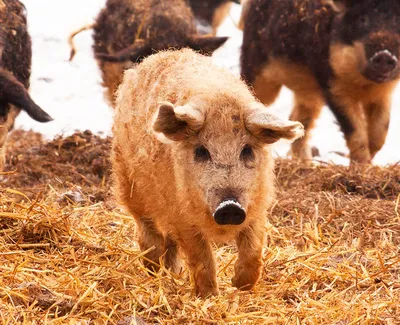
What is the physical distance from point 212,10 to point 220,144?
12.3 metres

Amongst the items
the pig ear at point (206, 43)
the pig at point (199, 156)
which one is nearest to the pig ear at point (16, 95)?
the pig at point (199, 156)

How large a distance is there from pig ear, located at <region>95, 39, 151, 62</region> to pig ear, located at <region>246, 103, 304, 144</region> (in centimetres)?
639

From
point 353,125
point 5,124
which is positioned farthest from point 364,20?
point 5,124

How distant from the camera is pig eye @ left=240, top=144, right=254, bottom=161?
5062 millimetres

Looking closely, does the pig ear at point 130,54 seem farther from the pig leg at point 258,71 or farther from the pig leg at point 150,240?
the pig leg at point 150,240

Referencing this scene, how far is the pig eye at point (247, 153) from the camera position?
5.06m

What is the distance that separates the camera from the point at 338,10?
36.2 feet

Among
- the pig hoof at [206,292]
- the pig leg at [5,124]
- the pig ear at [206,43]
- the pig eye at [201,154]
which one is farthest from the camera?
the pig ear at [206,43]

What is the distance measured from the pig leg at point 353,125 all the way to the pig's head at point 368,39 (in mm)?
383

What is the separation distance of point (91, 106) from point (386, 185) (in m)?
6.69

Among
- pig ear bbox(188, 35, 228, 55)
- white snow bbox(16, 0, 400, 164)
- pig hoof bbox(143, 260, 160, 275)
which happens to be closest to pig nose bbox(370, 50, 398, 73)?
white snow bbox(16, 0, 400, 164)

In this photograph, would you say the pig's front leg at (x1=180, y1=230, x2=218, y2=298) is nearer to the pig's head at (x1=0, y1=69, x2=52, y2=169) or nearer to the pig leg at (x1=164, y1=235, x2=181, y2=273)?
the pig leg at (x1=164, y1=235, x2=181, y2=273)

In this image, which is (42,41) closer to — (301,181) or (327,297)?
(301,181)

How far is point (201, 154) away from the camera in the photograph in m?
5.10
